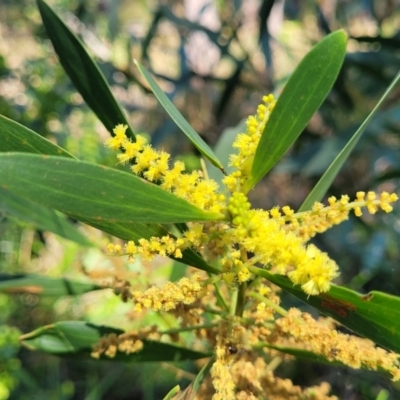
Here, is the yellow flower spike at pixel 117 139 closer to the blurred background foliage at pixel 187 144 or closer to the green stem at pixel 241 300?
the green stem at pixel 241 300

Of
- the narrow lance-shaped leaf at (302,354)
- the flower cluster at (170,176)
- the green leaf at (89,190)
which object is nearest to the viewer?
the green leaf at (89,190)

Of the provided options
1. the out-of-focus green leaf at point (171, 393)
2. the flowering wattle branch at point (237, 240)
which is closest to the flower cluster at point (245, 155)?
the flowering wattle branch at point (237, 240)

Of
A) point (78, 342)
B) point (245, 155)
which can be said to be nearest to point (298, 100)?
point (245, 155)

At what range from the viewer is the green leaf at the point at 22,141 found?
0.54m

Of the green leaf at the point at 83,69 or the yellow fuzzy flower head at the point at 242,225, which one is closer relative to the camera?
the yellow fuzzy flower head at the point at 242,225

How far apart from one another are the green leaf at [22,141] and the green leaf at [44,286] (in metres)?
0.37

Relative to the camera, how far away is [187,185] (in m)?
0.55

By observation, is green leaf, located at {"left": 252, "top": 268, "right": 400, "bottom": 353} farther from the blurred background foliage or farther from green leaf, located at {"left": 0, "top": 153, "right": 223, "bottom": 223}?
the blurred background foliage

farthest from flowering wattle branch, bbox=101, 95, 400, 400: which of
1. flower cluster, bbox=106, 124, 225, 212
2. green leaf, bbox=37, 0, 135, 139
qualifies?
green leaf, bbox=37, 0, 135, 139

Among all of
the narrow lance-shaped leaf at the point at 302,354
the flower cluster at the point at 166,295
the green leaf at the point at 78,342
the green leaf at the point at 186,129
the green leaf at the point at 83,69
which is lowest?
the green leaf at the point at 78,342

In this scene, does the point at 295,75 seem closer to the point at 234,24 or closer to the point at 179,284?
the point at 179,284

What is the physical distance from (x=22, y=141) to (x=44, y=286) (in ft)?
Result: 1.42

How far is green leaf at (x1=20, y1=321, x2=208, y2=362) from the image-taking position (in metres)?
0.76

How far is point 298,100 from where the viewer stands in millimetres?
614
